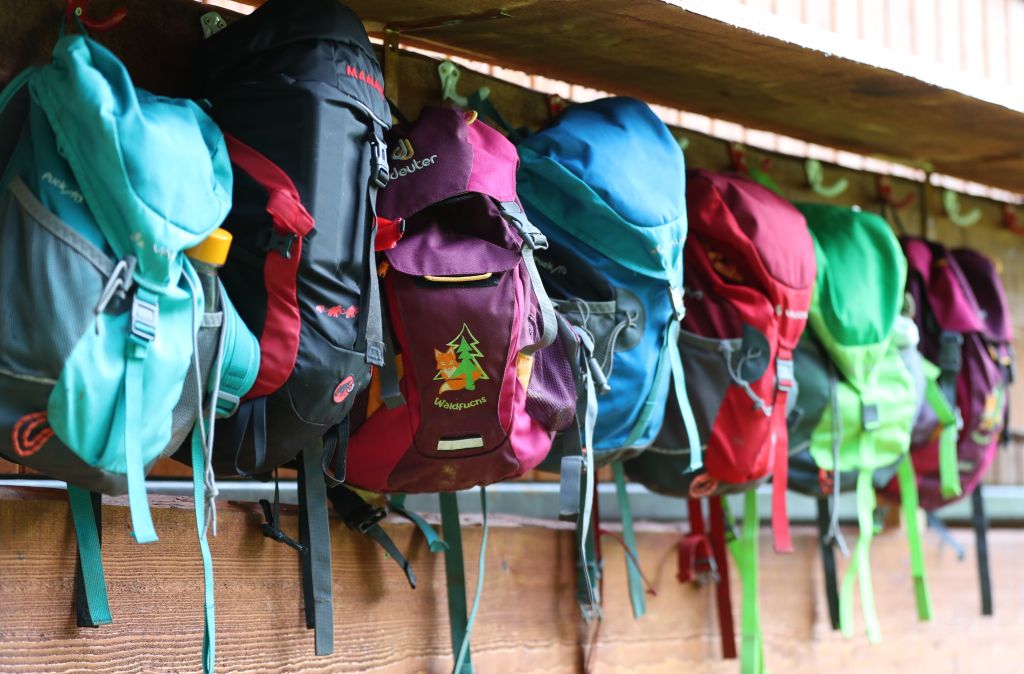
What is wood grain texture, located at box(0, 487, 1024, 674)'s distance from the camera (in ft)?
6.58

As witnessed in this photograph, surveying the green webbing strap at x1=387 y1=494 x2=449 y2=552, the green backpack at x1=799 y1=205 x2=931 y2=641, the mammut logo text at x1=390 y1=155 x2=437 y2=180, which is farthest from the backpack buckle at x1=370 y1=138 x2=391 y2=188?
the green backpack at x1=799 y1=205 x2=931 y2=641

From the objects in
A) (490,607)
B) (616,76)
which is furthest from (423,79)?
(490,607)

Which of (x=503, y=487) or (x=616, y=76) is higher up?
(x=616, y=76)

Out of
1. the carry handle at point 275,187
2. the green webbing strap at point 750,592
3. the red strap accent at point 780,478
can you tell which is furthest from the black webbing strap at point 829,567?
the carry handle at point 275,187

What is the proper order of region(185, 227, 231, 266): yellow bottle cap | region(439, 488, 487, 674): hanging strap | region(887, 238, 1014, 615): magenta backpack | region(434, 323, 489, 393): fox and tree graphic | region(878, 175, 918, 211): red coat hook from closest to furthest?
region(185, 227, 231, 266): yellow bottle cap
region(434, 323, 489, 393): fox and tree graphic
region(439, 488, 487, 674): hanging strap
region(887, 238, 1014, 615): magenta backpack
region(878, 175, 918, 211): red coat hook

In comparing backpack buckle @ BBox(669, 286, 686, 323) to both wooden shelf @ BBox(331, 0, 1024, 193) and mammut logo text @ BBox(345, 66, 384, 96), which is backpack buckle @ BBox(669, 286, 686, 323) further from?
mammut logo text @ BBox(345, 66, 384, 96)

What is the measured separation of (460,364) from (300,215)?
0.39 meters

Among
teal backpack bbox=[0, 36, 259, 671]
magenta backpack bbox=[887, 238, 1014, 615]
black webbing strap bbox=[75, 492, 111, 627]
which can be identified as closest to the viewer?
teal backpack bbox=[0, 36, 259, 671]

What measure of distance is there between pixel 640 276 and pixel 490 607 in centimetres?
81

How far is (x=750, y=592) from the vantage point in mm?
3146

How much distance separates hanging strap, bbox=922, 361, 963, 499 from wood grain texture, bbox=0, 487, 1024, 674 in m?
0.43

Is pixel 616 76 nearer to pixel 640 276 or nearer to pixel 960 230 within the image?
pixel 640 276

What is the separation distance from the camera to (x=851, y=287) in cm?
298

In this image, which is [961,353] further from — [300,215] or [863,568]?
[300,215]
